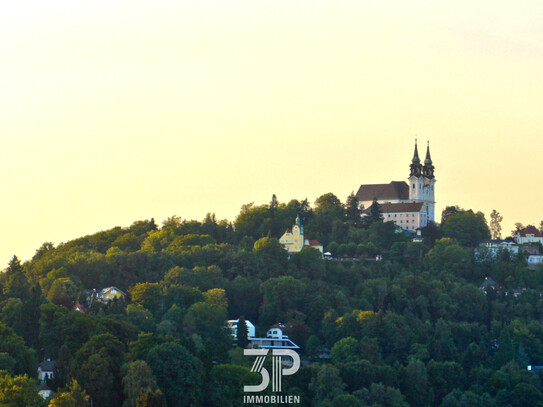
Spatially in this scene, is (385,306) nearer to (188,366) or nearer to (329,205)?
(329,205)

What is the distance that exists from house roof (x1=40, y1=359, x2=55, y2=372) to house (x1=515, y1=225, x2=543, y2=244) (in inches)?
2601

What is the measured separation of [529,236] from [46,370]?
68.2 m

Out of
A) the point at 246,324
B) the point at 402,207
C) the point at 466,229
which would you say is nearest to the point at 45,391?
the point at 246,324

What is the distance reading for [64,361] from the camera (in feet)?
243

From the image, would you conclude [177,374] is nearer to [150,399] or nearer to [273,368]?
[150,399]

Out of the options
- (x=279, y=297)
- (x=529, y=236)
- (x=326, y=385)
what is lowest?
(x=326, y=385)

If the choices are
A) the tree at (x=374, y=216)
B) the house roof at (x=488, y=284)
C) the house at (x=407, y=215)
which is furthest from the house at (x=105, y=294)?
the house at (x=407, y=215)

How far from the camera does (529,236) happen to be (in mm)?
132375

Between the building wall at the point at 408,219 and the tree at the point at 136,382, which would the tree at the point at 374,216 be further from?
the tree at the point at 136,382

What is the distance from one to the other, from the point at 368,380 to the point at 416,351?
989 centimetres

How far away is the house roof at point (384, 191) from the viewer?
14225 centimetres

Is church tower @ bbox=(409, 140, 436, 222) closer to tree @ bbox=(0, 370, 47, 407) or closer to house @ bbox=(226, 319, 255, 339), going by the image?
house @ bbox=(226, 319, 255, 339)

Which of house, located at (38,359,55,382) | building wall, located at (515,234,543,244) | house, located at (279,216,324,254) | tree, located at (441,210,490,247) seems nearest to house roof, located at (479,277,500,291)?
tree, located at (441,210,490,247)
